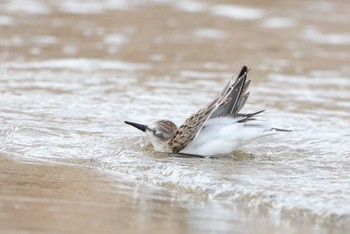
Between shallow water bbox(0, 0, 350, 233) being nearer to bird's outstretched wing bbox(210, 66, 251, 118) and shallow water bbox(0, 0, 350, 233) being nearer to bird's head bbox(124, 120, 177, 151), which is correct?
bird's head bbox(124, 120, 177, 151)

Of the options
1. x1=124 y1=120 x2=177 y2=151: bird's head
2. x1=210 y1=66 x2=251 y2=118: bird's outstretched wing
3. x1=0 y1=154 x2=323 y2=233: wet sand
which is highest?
x1=210 y1=66 x2=251 y2=118: bird's outstretched wing

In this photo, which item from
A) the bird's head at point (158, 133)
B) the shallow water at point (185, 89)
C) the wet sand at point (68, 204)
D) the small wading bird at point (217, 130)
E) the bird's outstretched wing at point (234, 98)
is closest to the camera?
the wet sand at point (68, 204)

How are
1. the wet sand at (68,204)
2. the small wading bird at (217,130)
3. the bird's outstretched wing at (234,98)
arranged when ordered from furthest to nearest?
the bird's outstretched wing at (234,98)
the small wading bird at (217,130)
the wet sand at (68,204)

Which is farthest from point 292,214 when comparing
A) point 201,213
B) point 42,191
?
point 42,191

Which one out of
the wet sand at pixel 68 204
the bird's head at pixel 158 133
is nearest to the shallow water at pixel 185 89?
the bird's head at pixel 158 133

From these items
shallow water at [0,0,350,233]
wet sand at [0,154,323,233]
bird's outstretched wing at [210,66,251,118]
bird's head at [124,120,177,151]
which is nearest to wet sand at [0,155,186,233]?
wet sand at [0,154,323,233]

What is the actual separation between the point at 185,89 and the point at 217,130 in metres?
3.38

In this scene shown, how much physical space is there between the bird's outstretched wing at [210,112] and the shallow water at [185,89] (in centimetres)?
17

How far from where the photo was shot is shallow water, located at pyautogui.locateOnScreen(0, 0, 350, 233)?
7008 millimetres

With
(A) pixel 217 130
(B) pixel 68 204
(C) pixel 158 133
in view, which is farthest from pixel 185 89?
(B) pixel 68 204

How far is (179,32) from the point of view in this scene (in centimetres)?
1558

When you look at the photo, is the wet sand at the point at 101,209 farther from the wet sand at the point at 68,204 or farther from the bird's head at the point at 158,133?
the bird's head at the point at 158,133

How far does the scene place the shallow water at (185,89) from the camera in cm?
701

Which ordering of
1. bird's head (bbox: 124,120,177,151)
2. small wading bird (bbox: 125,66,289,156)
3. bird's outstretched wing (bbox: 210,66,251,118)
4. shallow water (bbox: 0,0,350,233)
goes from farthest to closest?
bird's head (bbox: 124,120,177,151), bird's outstretched wing (bbox: 210,66,251,118), small wading bird (bbox: 125,66,289,156), shallow water (bbox: 0,0,350,233)
